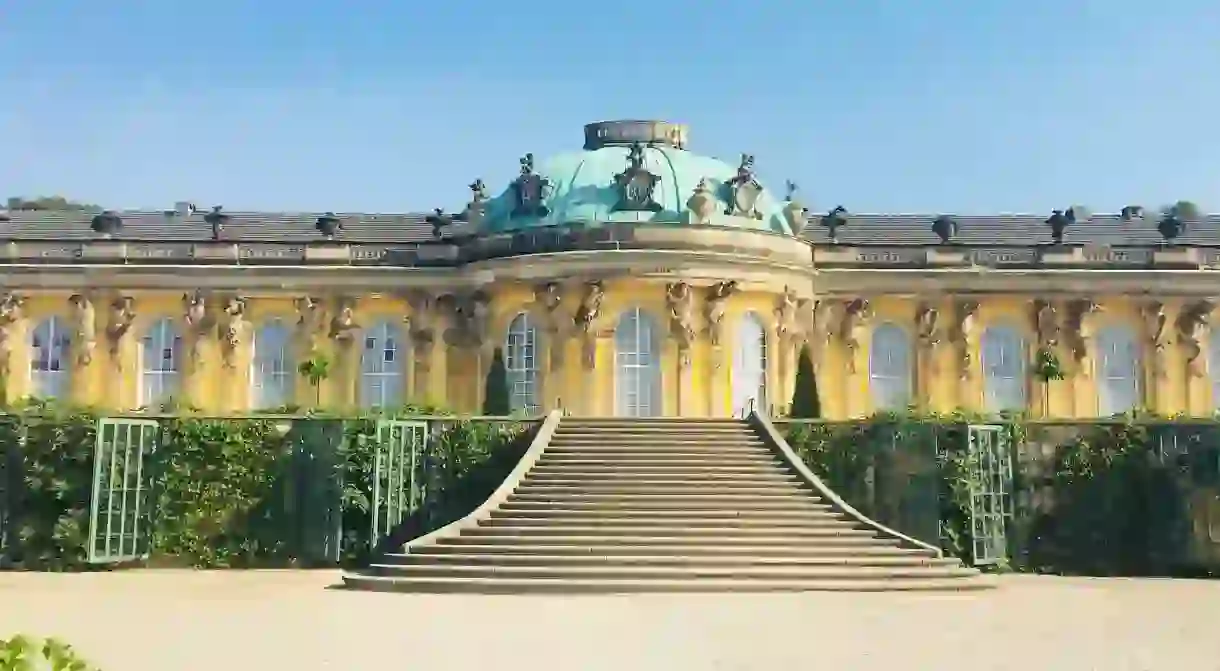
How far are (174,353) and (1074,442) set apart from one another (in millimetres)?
23972

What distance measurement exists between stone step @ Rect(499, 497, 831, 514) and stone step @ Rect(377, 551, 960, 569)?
7.98 ft

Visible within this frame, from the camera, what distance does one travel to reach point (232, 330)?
39.7 m

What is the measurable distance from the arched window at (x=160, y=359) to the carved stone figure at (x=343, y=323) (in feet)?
13.8

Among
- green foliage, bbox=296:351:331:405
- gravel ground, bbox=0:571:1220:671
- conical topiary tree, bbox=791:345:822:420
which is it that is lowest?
gravel ground, bbox=0:571:1220:671

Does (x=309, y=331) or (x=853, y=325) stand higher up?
(x=853, y=325)

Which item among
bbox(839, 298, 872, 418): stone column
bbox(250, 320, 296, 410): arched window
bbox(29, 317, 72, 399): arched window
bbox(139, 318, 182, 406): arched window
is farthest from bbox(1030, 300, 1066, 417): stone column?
bbox(29, 317, 72, 399): arched window

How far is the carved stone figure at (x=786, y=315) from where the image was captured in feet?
121

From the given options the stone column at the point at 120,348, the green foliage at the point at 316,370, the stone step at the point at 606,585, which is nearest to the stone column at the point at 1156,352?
the stone step at the point at 606,585

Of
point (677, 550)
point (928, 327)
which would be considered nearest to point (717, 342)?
point (928, 327)

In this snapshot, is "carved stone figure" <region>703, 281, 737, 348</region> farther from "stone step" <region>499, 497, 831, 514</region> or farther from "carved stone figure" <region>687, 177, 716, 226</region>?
"stone step" <region>499, 497, 831, 514</region>

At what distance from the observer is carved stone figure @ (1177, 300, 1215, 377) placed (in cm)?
4006

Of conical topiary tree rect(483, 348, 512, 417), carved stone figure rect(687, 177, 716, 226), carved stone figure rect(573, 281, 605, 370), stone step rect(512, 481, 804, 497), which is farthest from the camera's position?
carved stone figure rect(687, 177, 716, 226)

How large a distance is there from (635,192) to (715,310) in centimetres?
383

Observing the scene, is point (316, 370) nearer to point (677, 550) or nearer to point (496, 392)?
point (496, 392)
